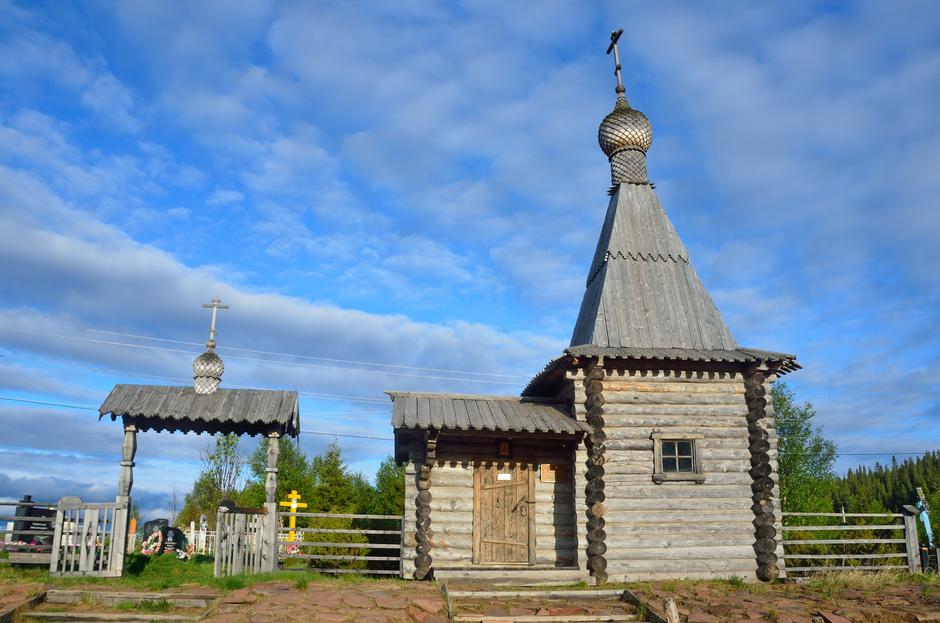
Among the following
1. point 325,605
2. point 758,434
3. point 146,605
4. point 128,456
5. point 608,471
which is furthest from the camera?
point 758,434

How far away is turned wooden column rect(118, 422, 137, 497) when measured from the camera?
47.3 ft

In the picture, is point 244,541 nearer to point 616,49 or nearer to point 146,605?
point 146,605

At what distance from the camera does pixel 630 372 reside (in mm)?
16156

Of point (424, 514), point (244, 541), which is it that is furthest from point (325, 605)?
point (424, 514)

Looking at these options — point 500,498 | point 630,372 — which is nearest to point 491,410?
point 500,498

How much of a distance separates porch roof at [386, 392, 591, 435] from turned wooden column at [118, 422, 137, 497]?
543 cm

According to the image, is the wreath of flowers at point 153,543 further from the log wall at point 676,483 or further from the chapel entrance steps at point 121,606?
the log wall at point 676,483

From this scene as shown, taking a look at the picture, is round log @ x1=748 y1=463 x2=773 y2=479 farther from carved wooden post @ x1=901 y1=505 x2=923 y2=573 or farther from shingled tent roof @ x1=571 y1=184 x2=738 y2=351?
carved wooden post @ x1=901 y1=505 x2=923 y2=573

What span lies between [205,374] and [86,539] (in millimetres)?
3855

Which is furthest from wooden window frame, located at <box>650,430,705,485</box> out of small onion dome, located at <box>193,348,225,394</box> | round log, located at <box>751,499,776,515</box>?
small onion dome, located at <box>193,348,225,394</box>

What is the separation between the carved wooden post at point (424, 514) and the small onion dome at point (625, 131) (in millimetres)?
11204

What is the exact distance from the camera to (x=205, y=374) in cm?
1541

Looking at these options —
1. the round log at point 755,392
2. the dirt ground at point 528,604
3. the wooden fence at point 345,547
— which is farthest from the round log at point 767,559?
the wooden fence at point 345,547

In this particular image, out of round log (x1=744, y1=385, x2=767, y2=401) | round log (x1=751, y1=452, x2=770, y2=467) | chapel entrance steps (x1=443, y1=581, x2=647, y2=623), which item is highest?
round log (x1=744, y1=385, x2=767, y2=401)
